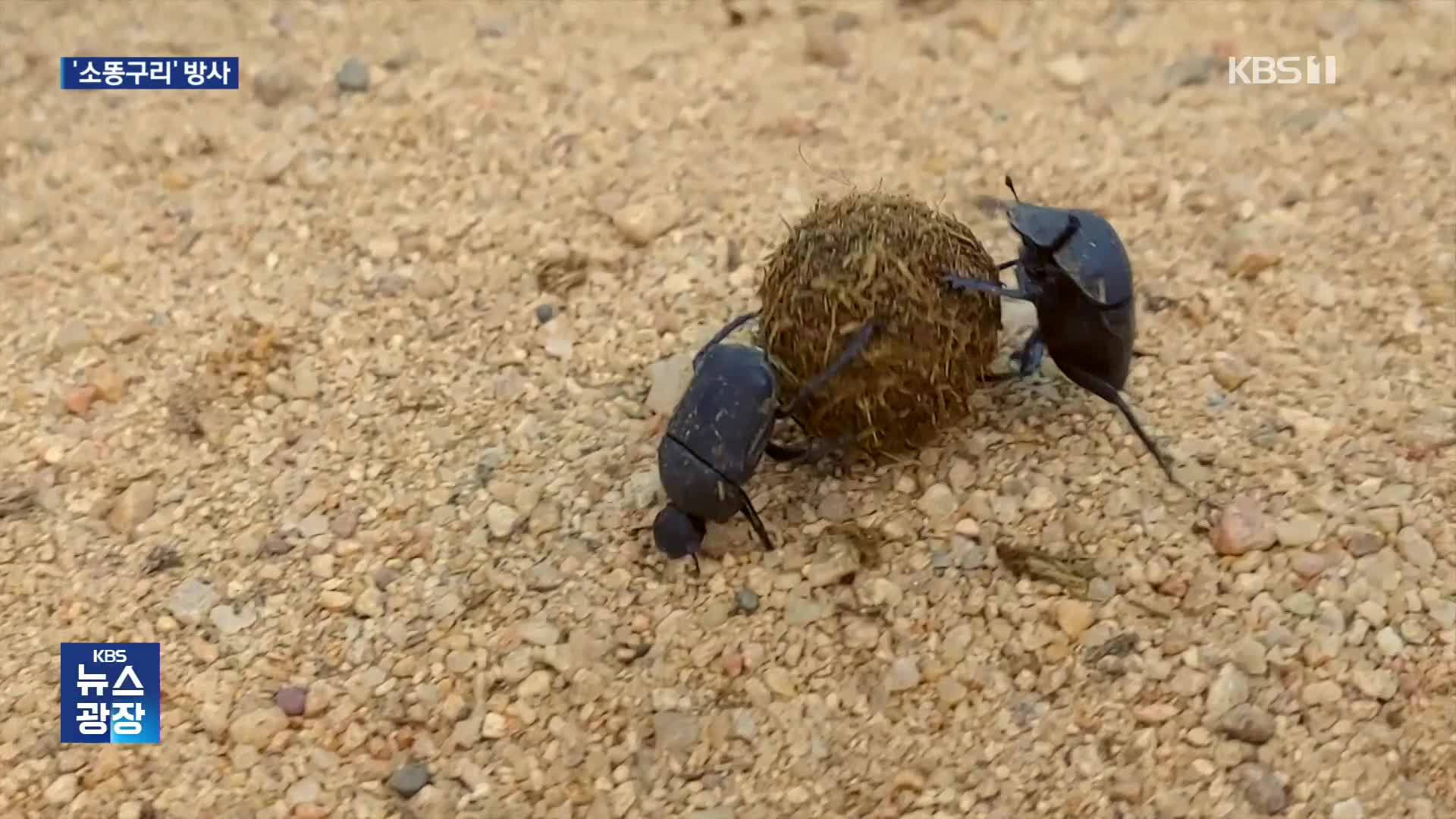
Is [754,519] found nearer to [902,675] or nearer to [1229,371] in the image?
[902,675]

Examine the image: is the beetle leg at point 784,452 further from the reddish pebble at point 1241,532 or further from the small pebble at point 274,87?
the small pebble at point 274,87

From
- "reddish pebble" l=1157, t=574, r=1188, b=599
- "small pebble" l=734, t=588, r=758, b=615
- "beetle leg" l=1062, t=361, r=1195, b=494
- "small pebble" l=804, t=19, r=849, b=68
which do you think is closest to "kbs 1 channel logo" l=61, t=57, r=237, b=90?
"small pebble" l=804, t=19, r=849, b=68

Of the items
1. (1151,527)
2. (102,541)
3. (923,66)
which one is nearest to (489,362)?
(102,541)

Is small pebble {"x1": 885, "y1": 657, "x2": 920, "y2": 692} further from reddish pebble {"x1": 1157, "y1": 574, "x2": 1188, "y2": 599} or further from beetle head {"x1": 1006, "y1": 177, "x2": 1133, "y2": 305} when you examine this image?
beetle head {"x1": 1006, "y1": 177, "x2": 1133, "y2": 305}

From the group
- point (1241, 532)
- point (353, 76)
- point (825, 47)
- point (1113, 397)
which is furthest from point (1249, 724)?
point (353, 76)

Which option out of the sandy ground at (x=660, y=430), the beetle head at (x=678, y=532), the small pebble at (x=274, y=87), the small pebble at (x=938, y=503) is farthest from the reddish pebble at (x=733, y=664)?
the small pebble at (x=274, y=87)

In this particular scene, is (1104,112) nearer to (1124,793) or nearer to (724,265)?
(724,265)
